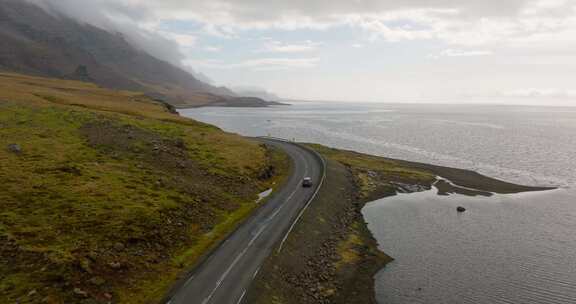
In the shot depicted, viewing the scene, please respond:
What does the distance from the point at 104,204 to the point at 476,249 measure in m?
49.4

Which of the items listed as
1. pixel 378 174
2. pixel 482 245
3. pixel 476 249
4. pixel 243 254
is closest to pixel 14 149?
pixel 243 254

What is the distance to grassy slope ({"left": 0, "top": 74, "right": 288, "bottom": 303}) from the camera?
27.1 metres

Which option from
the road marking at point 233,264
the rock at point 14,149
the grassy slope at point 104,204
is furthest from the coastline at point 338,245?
the rock at point 14,149

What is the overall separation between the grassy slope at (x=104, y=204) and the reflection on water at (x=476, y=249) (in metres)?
23.2

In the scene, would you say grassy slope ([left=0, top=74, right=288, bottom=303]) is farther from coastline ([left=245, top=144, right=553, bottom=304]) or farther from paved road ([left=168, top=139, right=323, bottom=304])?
coastline ([left=245, top=144, right=553, bottom=304])

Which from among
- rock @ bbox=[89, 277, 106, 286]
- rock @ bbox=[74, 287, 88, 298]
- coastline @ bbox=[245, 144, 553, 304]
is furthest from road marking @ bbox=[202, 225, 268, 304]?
rock @ bbox=[74, 287, 88, 298]

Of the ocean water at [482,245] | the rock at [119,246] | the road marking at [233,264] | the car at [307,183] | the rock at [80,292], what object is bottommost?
the ocean water at [482,245]

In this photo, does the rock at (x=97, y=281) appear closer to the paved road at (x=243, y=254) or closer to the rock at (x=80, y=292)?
the rock at (x=80, y=292)

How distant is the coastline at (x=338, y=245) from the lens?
32.8m

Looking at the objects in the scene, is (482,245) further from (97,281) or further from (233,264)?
(97,281)

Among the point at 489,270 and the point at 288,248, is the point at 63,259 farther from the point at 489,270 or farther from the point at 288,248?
the point at 489,270

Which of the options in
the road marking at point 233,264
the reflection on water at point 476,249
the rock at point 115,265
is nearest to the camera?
the road marking at point 233,264

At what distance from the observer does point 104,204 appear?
121ft

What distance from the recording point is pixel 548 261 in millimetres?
41750
